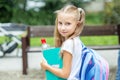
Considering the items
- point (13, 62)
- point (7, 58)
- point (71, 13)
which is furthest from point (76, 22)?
point (7, 58)

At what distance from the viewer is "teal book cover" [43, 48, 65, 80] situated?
8.26 feet

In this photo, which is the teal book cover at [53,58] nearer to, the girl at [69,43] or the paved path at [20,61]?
the girl at [69,43]

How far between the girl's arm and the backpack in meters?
0.08

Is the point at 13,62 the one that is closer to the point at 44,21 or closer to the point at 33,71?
the point at 33,71

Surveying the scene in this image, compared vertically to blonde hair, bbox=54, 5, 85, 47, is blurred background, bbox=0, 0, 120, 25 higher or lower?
lower

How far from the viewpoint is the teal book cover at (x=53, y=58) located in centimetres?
252

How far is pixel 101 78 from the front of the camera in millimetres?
2527

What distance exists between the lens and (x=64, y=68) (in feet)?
8.23

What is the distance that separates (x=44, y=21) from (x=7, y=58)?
6081mm

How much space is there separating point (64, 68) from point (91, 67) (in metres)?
0.16

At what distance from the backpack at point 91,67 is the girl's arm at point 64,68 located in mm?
77

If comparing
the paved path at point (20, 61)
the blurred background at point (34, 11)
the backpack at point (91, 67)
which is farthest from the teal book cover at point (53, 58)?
the blurred background at point (34, 11)

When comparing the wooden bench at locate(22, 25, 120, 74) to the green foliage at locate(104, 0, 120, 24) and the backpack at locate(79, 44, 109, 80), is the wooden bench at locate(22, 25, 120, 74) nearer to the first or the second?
the backpack at locate(79, 44, 109, 80)

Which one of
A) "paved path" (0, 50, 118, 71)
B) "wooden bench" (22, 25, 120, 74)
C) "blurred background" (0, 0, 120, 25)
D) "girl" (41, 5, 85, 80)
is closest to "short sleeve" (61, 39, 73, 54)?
"girl" (41, 5, 85, 80)
